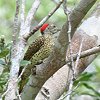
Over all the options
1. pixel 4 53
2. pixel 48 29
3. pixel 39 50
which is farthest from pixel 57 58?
pixel 48 29

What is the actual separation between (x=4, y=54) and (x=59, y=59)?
1.47ft

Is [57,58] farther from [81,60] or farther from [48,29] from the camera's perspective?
[48,29]

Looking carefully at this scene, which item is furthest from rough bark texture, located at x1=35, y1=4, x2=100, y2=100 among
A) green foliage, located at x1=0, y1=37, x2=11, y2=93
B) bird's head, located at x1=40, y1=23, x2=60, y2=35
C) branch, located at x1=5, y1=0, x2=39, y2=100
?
bird's head, located at x1=40, y1=23, x2=60, y2=35

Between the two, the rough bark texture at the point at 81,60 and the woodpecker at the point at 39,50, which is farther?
the woodpecker at the point at 39,50

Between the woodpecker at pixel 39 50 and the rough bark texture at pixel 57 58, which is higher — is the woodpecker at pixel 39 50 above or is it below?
above

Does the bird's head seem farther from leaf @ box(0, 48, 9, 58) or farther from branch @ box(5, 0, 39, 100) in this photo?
branch @ box(5, 0, 39, 100)

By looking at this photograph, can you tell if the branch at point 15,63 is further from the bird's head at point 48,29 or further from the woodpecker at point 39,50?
the bird's head at point 48,29

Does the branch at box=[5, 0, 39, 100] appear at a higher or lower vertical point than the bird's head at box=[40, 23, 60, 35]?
lower

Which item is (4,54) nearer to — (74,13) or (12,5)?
(74,13)

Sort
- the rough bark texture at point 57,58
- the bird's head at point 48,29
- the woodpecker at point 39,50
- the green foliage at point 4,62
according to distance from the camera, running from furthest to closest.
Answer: the bird's head at point 48,29 < the woodpecker at point 39,50 < the green foliage at point 4,62 < the rough bark texture at point 57,58

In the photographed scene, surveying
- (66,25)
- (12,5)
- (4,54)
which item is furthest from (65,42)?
(12,5)

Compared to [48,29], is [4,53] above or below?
below

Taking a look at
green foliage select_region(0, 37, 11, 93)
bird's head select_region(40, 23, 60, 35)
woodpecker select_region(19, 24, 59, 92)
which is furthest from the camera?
bird's head select_region(40, 23, 60, 35)

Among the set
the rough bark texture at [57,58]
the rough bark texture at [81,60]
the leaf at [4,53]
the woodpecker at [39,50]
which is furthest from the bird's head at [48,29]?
the rough bark texture at [57,58]
